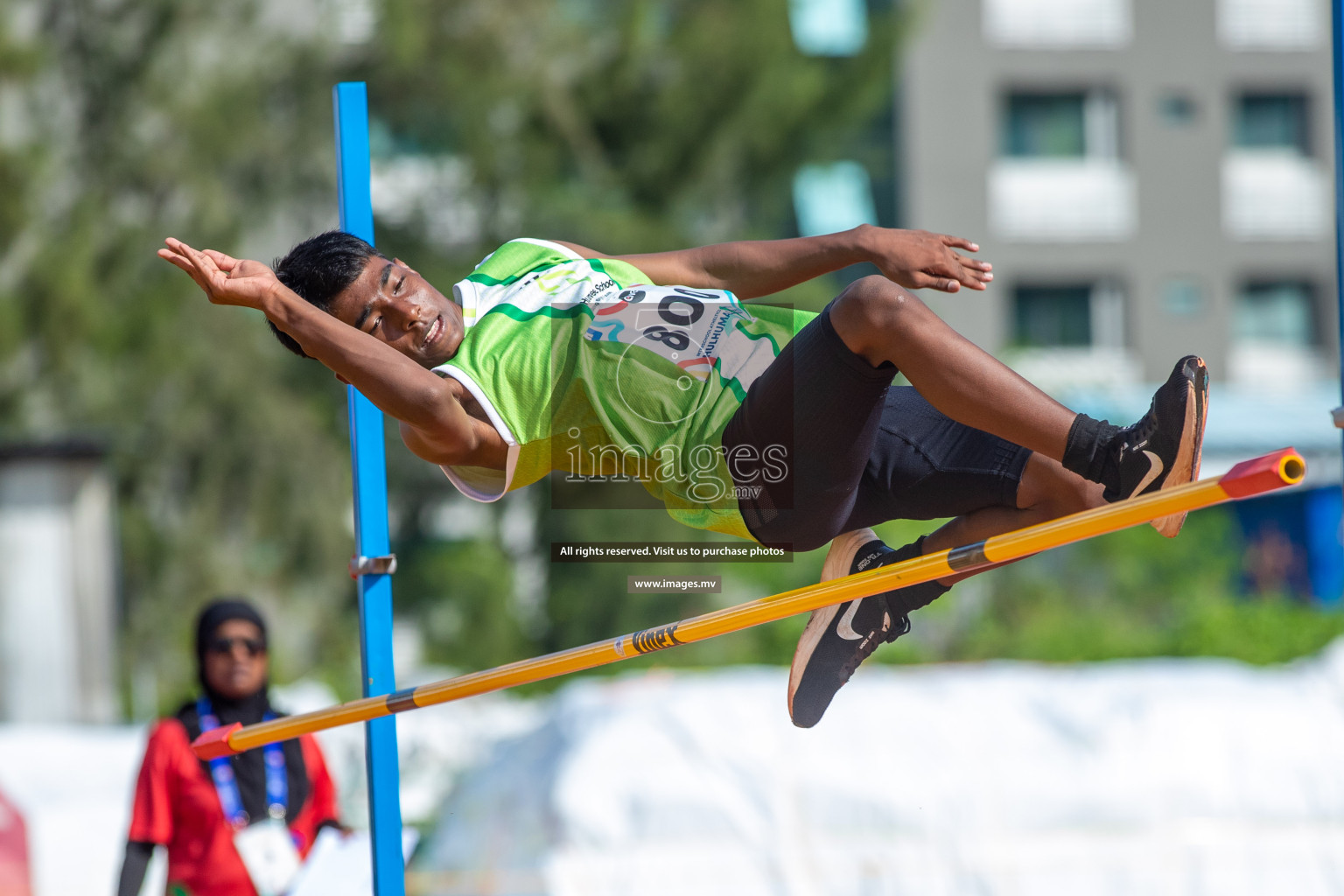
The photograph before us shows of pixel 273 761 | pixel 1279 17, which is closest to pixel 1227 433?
pixel 1279 17

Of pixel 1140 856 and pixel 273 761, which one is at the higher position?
pixel 273 761

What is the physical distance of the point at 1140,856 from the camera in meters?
A: 5.13

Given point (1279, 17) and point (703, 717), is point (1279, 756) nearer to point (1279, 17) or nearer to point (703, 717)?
point (703, 717)

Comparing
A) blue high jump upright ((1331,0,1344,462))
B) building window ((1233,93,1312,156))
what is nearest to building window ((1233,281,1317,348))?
building window ((1233,93,1312,156))

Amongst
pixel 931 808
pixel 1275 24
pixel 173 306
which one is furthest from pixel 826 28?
pixel 1275 24

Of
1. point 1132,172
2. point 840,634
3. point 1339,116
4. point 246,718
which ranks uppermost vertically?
point 1132,172

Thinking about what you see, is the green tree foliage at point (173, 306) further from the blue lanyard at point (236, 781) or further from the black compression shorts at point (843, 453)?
the black compression shorts at point (843, 453)

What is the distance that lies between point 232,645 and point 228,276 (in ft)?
4.81

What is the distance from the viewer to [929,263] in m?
2.29

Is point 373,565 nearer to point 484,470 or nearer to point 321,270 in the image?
point 484,470

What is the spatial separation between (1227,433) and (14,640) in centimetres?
1025

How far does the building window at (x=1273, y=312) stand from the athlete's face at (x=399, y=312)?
14935mm

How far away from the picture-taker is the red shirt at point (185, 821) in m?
3.24

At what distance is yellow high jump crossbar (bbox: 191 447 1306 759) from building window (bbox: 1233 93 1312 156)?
1488cm
